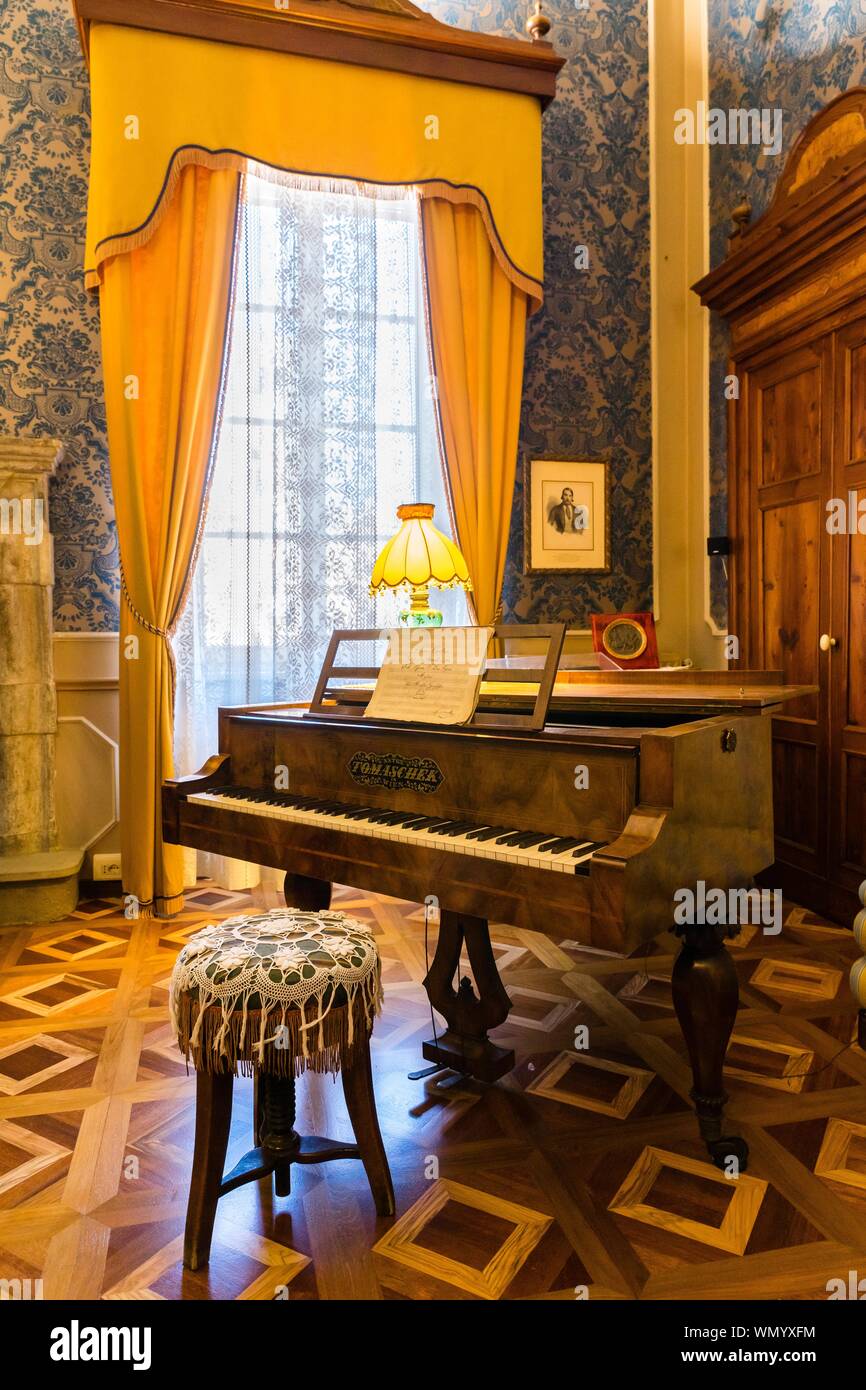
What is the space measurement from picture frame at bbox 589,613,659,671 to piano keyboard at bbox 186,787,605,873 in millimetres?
1555

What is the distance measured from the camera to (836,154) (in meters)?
3.54

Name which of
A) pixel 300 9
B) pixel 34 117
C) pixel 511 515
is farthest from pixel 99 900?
pixel 300 9

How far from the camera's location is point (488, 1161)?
204 cm

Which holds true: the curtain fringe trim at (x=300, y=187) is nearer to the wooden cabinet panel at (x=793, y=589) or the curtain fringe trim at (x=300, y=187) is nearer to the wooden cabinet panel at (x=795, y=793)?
the wooden cabinet panel at (x=793, y=589)

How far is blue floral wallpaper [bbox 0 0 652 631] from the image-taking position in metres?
4.03

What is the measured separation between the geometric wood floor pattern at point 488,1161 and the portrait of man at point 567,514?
2356 mm

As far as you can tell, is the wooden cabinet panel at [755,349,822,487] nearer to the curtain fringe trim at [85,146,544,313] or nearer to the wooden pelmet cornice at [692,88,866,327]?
the wooden pelmet cornice at [692,88,866,327]

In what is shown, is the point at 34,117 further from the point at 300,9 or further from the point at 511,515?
the point at 511,515

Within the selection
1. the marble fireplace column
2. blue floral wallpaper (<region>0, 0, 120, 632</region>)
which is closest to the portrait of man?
blue floral wallpaper (<region>0, 0, 120, 632</region>)

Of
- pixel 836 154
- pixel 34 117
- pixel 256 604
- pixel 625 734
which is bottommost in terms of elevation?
pixel 625 734

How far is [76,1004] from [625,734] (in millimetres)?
2064

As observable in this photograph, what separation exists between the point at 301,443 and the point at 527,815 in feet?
9.22

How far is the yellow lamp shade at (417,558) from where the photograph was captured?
3629 millimetres

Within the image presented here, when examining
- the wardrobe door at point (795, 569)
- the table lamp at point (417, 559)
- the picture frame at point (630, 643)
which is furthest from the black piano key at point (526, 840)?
the wardrobe door at point (795, 569)
